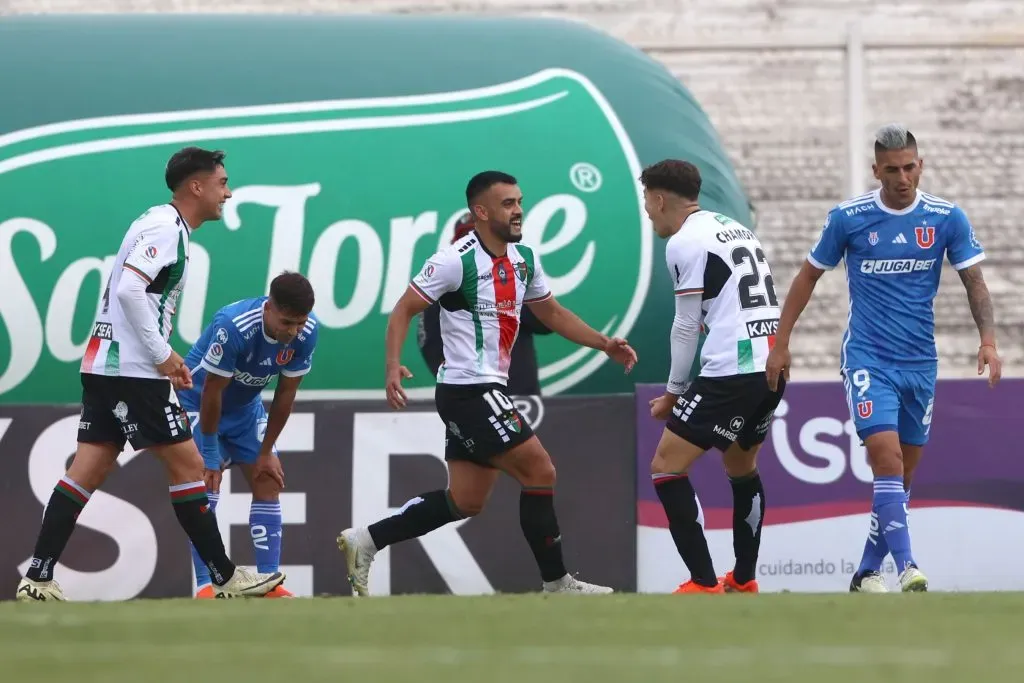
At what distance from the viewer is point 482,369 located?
6613mm

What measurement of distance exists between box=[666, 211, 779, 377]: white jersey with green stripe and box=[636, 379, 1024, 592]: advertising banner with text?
2162 mm

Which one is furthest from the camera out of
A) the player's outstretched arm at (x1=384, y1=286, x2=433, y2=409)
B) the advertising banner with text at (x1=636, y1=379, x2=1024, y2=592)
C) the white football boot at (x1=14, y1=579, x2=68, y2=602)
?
the advertising banner with text at (x1=636, y1=379, x2=1024, y2=592)

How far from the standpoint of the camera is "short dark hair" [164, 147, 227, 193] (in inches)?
264

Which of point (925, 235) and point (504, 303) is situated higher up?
point (925, 235)

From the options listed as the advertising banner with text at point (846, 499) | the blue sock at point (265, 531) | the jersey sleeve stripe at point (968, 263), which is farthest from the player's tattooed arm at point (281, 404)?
the jersey sleeve stripe at point (968, 263)

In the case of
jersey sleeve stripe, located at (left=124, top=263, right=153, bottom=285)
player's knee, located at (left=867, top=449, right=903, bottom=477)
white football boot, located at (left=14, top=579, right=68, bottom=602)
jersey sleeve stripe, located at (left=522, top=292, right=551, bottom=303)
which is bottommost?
white football boot, located at (left=14, top=579, right=68, bottom=602)

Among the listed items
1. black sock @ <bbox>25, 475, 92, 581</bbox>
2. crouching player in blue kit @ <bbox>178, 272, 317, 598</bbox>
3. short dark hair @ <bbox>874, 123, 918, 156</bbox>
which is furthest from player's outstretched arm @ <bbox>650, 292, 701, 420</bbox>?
black sock @ <bbox>25, 475, 92, 581</bbox>

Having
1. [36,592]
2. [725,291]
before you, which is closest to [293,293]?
[36,592]

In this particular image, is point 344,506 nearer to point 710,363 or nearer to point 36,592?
point 36,592

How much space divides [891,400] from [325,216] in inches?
168

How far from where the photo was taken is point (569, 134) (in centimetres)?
1001

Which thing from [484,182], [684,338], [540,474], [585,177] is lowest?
[540,474]

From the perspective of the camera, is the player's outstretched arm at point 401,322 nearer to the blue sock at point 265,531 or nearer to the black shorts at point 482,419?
the black shorts at point 482,419

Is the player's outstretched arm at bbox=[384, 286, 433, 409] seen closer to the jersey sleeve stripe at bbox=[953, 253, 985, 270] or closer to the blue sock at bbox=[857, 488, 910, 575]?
the blue sock at bbox=[857, 488, 910, 575]
